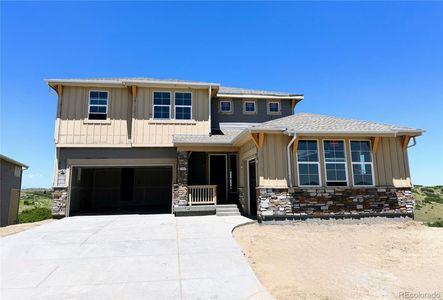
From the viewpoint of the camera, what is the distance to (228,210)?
1243 centimetres

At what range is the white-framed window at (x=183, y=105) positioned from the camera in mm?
13672

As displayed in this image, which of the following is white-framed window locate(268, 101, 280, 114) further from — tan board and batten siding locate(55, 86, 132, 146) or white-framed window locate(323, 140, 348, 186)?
tan board and batten siding locate(55, 86, 132, 146)

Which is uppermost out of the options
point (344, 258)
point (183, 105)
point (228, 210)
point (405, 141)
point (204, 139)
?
point (183, 105)

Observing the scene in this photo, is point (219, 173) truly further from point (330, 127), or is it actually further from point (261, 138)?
point (330, 127)

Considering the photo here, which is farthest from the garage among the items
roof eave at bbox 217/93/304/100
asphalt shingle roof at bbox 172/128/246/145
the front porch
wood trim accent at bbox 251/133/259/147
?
wood trim accent at bbox 251/133/259/147

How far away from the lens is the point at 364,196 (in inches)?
422

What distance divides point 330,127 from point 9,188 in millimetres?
16674

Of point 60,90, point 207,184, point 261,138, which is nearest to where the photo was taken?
point 261,138

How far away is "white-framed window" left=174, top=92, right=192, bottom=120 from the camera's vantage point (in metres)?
13.7

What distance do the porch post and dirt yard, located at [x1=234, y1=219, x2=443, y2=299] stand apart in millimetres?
3933

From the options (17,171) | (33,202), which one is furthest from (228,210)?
(33,202)

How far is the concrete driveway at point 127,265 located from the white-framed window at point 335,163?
196 inches

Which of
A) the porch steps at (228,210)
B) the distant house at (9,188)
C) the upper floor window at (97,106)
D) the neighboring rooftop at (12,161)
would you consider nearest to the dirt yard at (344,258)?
the porch steps at (228,210)

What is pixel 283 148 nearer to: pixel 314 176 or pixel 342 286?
pixel 314 176
